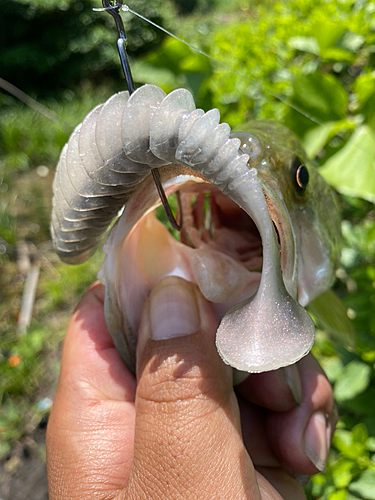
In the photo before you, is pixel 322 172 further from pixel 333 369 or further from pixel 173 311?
pixel 173 311

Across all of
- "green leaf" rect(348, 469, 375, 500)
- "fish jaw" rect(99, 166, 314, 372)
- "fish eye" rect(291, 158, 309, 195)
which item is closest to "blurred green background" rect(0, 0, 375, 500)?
"green leaf" rect(348, 469, 375, 500)

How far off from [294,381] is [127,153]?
72cm

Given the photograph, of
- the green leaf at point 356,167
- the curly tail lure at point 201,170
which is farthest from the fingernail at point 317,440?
the green leaf at point 356,167

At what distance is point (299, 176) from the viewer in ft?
2.51

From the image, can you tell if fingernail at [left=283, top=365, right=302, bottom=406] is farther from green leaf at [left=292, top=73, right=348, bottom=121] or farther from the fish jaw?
green leaf at [left=292, top=73, right=348, bottom=121]

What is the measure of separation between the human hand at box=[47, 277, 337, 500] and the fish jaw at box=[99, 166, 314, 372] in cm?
5

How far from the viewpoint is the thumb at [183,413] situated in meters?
0.60

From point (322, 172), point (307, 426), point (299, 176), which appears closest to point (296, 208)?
point (299, 176)

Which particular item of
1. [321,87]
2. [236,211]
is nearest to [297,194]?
[236,211]

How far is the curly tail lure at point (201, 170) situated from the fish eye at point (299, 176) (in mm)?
181

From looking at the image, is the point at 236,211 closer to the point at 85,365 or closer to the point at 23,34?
the point at 85,365

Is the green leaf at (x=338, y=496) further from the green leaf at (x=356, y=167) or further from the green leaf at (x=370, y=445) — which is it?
the green leaf at (x=356, y=167)

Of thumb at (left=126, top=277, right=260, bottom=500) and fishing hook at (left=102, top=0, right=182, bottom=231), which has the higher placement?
fishing hook at (left=102, top=0, right=182, bottom=231)

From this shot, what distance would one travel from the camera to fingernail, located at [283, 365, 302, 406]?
3.11 ft
